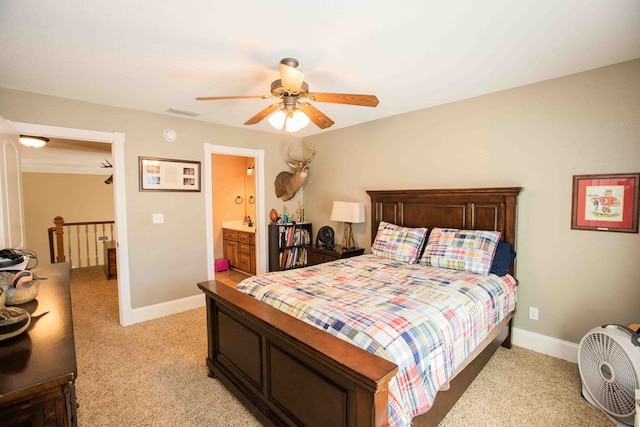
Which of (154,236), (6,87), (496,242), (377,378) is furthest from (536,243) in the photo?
(6,87)

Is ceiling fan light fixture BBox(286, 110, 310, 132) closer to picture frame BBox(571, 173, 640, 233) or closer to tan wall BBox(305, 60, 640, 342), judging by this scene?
tan wall BBox(305, 60, 640, 342)

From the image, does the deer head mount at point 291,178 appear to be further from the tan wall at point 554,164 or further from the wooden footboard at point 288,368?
the wooden footboard at point 288,368

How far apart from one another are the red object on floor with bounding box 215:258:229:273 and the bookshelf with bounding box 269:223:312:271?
1.64m

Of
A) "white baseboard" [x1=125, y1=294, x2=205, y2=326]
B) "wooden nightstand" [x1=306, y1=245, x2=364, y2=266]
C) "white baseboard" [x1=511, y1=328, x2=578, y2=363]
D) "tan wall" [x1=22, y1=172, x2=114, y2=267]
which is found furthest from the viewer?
"tan wall" [x1=22, y1=172, x2=114, y2=267]

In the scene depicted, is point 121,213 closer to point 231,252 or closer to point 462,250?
point 231,252

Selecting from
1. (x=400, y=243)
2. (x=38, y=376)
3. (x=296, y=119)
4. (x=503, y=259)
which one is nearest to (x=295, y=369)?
(x=38, y=376)

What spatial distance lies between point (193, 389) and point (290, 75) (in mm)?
2382

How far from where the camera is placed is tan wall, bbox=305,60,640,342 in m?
2.36

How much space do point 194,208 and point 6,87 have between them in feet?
6.64

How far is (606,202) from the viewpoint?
2.41m

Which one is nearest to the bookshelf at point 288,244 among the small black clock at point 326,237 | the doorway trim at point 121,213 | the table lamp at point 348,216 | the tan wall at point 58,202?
the small black clock at point 326,237

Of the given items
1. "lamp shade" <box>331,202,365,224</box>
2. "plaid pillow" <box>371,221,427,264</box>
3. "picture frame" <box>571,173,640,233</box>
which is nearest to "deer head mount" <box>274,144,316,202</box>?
"lamp shade" <box>331,202,365,224</box>

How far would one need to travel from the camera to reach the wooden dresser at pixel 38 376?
0.82 m

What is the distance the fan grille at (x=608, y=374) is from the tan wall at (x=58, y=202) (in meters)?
7.92
